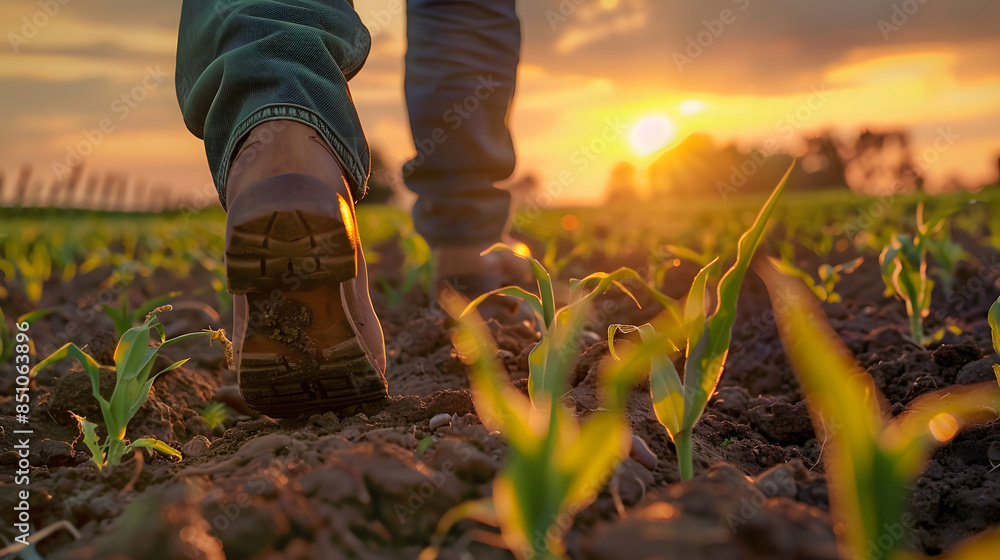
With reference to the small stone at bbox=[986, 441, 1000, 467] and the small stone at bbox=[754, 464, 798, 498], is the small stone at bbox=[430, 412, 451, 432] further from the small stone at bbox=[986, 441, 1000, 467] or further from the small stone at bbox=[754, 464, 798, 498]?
the small stone at bbox=[986, 441, 1000, 467]

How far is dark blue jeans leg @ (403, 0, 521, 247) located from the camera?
106 inches

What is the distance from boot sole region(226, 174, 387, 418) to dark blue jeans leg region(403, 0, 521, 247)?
4.89 ft

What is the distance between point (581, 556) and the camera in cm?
84

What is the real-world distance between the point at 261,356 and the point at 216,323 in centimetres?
180

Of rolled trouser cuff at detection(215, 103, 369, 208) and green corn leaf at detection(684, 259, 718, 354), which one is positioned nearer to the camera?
green corn leaf at detection(684, 259, 718, 354)

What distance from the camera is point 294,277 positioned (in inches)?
50.9

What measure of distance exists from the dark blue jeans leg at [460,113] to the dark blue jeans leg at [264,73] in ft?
3.30

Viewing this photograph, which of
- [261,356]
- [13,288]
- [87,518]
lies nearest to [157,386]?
[261,356]

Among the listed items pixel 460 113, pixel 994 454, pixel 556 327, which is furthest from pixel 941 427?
pixel 460 113

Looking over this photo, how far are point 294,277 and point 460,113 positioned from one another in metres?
1.63

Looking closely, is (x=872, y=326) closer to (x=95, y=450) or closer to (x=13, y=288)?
(x=95, y=450)

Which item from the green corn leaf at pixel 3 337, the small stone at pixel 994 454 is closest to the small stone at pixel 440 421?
the small stone at pixel 994 454

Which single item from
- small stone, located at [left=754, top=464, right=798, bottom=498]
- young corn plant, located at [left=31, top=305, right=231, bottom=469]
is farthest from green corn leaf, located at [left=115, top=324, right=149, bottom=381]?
small stone, located at [left=754, top=464, right=798, bottom=498]

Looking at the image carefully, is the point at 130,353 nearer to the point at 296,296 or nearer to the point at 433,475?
the point at 296,296
